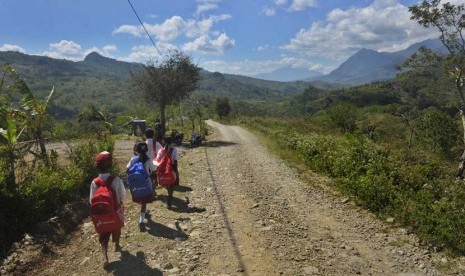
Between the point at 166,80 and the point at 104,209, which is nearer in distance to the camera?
the point at 104,209

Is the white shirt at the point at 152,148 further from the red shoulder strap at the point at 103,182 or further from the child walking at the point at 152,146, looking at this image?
the red shoulder strap at the point at 103,182

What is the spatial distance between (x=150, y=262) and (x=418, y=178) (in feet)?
24.1

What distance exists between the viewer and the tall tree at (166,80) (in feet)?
81.8

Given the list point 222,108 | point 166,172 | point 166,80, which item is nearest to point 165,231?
point 166,172

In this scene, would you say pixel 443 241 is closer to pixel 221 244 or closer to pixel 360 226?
pixel 360 226

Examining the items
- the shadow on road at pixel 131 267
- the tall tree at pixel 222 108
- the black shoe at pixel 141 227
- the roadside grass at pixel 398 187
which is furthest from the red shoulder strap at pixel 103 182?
the tall tree at pixel 222 108

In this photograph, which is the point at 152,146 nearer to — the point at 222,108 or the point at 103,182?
the point at 103,182

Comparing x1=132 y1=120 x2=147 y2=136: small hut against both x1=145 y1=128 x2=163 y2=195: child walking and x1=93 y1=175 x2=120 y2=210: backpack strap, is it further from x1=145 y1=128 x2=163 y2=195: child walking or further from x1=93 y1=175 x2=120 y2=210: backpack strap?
x1=93 y1=175 x2=120 y2=210: backpack strap

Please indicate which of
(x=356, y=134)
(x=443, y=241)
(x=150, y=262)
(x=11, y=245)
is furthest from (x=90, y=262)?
(x=356, y=134)

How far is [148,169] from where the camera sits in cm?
804

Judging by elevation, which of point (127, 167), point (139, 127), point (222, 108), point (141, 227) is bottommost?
point (222, 108)

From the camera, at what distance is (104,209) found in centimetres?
595

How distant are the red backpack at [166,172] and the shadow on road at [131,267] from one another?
252 centimetres

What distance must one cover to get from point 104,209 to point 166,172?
3.12 metres
